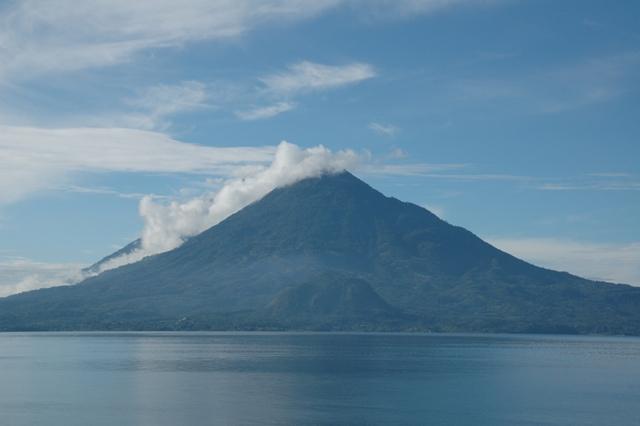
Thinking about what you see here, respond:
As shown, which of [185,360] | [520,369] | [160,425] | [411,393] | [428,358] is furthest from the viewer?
[428,358]

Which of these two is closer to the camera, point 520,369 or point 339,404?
point 339,404

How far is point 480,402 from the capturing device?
113 m

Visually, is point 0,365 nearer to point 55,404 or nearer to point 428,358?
point 55,404

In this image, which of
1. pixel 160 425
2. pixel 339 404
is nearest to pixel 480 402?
pixel 339 404

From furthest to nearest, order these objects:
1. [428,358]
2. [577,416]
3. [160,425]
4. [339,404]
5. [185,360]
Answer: [428,358] < [185,360] < [339,404] < [577,416] < [160,425]

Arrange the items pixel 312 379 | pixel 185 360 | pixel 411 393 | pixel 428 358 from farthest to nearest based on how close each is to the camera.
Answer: pixel 428 358 → pixel 185 360 → pixel 312 379 → pixel 411 393

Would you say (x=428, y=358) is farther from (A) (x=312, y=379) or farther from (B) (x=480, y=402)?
(B) (x=480, y=402)

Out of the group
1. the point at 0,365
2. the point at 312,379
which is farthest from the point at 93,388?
the point at 0,365

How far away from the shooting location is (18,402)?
111m

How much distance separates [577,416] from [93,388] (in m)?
68.6

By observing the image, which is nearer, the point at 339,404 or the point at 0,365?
the point at 339,404

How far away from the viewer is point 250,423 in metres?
91.3

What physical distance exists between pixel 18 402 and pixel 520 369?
98.3m

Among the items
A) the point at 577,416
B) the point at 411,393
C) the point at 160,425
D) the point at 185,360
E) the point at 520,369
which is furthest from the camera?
the point at 185,360
